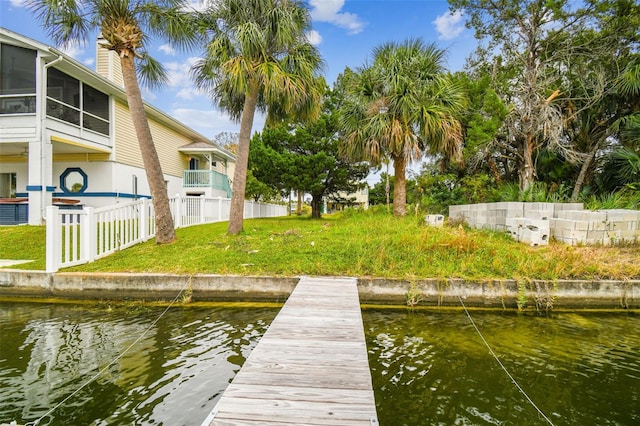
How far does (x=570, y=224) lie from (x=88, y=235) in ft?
33.9

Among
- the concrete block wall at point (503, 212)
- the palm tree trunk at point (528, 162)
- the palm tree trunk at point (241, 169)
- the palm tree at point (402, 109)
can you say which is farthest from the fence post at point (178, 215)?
the palm tree trunk at point (528, 162)

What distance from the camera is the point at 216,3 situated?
29.7 ft

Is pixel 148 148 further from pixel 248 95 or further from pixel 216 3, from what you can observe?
pixel 216 3

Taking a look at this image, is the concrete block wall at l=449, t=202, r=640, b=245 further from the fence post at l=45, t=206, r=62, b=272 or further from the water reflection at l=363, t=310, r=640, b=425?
the fence post at l=45, t=206, r=62, b=272

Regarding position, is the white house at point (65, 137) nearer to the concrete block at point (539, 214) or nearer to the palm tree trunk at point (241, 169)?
the palm tree trunk at point (241, 169)

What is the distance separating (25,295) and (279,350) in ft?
18.7

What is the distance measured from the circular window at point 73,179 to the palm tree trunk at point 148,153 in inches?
298

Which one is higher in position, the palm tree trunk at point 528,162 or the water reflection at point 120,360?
the palm tree trunk at point 528,162

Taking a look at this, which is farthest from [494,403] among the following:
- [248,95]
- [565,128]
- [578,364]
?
[565,128]

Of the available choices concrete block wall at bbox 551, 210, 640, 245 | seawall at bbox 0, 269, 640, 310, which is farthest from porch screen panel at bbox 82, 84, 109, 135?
concrete block wall at bbox 551, 210, 640, 245

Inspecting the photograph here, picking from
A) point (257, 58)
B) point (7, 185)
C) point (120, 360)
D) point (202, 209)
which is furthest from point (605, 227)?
point (7, 185)

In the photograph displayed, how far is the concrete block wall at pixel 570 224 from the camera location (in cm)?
694

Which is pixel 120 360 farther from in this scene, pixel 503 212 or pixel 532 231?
pixel 503 212

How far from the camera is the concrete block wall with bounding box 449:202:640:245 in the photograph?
273 inches
